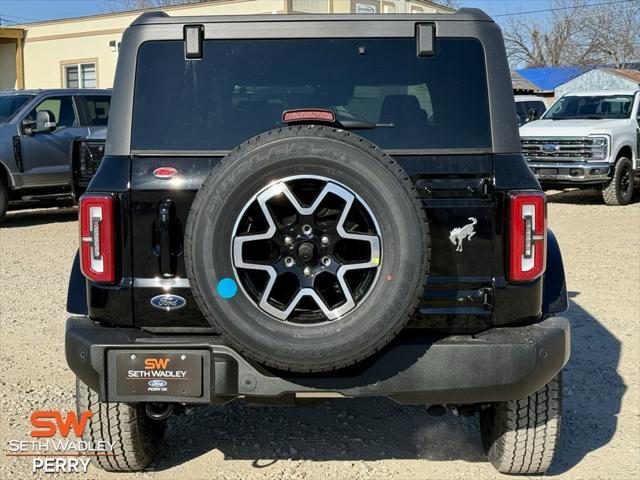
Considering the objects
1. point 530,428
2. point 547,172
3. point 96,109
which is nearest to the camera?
point 530,428

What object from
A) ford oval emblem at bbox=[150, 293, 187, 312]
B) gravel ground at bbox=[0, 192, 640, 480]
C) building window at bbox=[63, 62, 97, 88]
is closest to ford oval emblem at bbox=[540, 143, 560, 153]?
gravel ground at bbox=[0, 192, 640, 480]

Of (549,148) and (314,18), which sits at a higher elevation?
(314,18)

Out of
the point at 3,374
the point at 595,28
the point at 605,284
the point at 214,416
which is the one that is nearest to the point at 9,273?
the point at 3,374

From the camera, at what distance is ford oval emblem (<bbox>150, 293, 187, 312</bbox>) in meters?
3.40

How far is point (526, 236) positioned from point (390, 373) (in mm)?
745

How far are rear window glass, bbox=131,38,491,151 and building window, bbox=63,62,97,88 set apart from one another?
2608 cm

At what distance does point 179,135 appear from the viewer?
3.50 metres

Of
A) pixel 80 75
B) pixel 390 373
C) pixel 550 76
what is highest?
pixel 550 76

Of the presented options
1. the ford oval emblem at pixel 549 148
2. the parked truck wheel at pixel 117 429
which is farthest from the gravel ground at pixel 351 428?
the ford oval emblem at pixel 549 148

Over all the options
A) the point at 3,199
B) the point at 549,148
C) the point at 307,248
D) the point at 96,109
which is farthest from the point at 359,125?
the point at 549,148

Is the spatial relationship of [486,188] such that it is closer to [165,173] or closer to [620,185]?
[165,173]

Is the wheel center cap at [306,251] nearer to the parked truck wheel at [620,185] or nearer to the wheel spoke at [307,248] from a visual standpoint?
the wheel spoke at [307,248]

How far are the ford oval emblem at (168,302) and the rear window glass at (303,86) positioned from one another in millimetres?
596

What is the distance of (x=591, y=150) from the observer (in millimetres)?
14344
